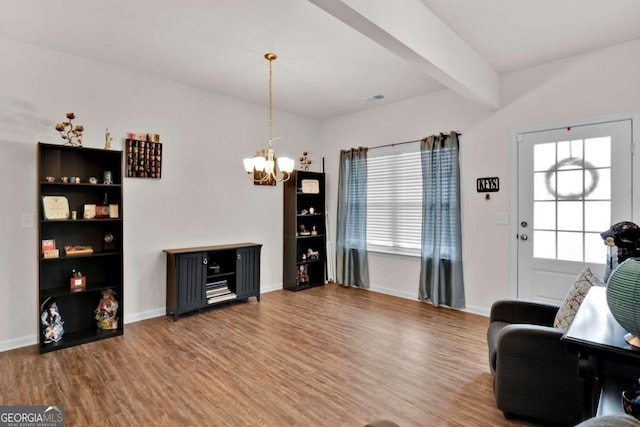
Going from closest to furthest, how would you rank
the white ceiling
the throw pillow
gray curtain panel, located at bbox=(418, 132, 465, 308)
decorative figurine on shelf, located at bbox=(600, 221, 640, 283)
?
the throw pillow, decorative figurine on shelf, located at bbox=(600, 221, 640, 283), the white ceiling, gray curtain panel, located at bbox=(418, 132, 465, 308)

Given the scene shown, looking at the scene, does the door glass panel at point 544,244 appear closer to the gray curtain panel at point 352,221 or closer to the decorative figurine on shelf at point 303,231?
the gray curtain panel at point 352,221

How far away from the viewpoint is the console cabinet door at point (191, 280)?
12.9ft

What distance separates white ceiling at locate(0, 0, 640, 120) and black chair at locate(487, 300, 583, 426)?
2.20 metres

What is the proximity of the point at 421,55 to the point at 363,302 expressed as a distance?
3274 mm

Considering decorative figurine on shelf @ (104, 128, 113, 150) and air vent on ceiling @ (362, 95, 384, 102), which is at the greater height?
air vent on ceiling @ (362, 95, 384, 102)

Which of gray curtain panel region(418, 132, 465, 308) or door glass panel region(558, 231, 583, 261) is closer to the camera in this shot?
door glass panel region(558, 231, 583, 261)

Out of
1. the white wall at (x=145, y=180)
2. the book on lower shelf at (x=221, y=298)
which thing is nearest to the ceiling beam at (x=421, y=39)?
the white wall at (x=145, y=180)

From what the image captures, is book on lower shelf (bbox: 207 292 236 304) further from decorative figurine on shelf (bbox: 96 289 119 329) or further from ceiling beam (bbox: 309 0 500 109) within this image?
ceiling beam (bbox: 309 0 500 109)

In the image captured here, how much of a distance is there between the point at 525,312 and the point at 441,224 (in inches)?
79.2

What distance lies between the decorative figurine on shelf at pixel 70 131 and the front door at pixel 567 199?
15.6 ft

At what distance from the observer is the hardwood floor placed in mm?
2164

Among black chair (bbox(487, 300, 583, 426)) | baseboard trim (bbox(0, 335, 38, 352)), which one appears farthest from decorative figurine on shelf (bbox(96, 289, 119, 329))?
black chair (bbox(487, 300, 583, 426))

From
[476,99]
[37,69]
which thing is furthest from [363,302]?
[37,69]

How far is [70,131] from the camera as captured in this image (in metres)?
3.30
